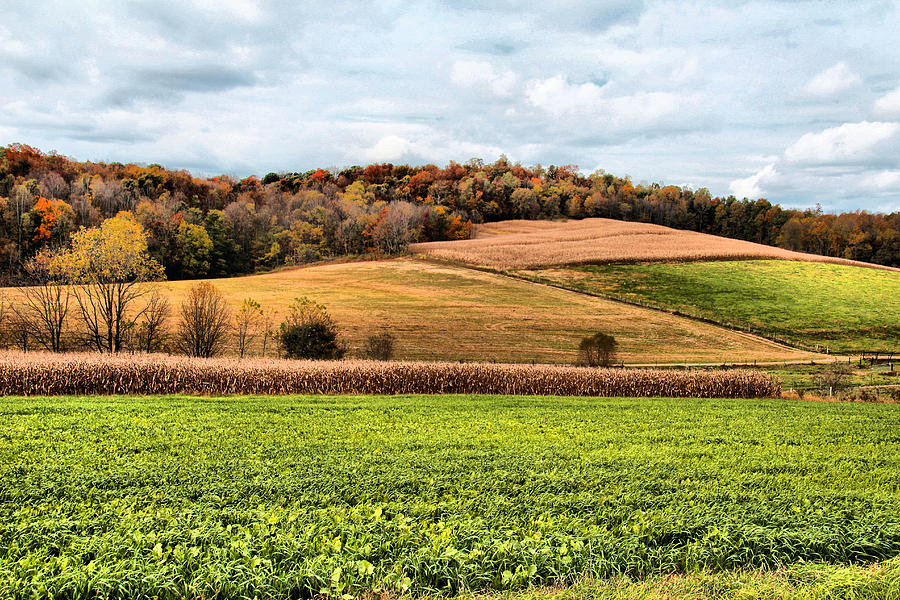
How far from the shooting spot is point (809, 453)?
47.1 feet

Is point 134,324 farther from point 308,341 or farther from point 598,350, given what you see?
point 598,350

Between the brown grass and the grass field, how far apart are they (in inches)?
3.5

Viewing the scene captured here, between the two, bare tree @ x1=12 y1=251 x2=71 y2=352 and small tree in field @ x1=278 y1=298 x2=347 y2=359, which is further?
bare tree @ x1=12 y1=251 x2=71 y2=352

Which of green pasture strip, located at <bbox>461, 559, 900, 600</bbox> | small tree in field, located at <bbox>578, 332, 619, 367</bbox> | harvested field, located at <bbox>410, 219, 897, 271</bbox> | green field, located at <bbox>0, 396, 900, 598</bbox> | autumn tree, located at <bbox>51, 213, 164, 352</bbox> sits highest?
harvested field, located at <bbox>410, 219, 897, 271</bbox>

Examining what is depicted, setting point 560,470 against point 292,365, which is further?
point 292,365

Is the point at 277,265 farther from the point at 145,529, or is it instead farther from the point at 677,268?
the point at 145,529

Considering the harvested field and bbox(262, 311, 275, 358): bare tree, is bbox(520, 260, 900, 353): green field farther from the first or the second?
bbox(262, 311, 275, 358): bare tree

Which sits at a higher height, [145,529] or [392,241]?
[392,241]

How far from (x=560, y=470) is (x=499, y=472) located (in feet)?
4.15

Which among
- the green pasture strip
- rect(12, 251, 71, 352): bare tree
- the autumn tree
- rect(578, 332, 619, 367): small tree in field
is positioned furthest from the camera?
the autumn tree

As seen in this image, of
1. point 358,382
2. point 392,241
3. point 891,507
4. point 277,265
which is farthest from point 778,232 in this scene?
point 891,507

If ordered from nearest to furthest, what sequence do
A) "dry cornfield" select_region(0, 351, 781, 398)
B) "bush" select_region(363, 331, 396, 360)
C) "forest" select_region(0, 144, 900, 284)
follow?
"dry cornfield" select_region(0, 351, 781, 398), "bush" select_region(363, 331, 396, 360), "forest" select_region(0, 144, 900, 284)

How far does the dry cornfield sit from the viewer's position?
24.7 meters

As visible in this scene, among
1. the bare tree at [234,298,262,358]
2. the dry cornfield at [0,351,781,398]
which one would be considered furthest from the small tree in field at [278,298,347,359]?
the dry cornfield at [0,351,781,398]
